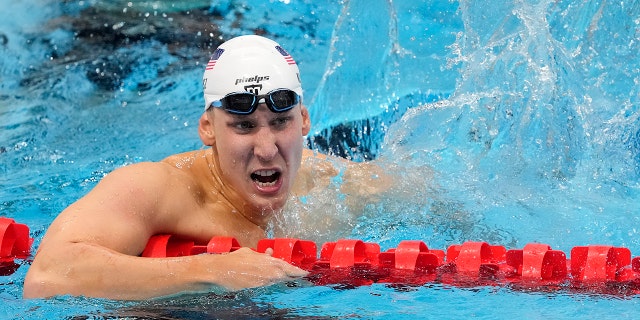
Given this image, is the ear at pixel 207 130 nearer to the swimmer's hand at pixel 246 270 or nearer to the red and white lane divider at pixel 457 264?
the red and white lane divider at pixel 457 264

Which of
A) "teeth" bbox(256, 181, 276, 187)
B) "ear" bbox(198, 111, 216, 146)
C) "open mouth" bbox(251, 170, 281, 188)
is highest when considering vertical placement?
"ear" bbox(198, 111, 216, 146)

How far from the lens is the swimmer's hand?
8.69 ft

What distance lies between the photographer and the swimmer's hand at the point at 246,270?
265cm

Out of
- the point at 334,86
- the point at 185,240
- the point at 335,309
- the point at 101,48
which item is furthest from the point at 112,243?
the point at 101,48

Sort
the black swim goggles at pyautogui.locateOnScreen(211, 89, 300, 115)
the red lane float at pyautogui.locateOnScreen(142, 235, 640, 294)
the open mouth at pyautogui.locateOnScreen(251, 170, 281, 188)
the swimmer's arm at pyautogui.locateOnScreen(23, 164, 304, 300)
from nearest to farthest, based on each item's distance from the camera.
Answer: the swimmer's arm at pyautogui.locateOnScreen(23, 164, 304, 300), the red lane float at pyautogui.locateOnScreen(142, 235, 640, 294), the black swim goggles at pyautogui.locateOnScreen(211, 89, 300, 115), the open mouth at pyautogui.locateOnScreen(251, 170, 281, 188)

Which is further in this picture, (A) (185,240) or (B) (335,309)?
(A) (185,240)

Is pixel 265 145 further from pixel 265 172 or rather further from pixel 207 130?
pixel 207 130

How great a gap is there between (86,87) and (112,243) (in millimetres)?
3854

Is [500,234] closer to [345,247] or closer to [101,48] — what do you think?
[345,247]

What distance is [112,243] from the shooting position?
2.77 meters

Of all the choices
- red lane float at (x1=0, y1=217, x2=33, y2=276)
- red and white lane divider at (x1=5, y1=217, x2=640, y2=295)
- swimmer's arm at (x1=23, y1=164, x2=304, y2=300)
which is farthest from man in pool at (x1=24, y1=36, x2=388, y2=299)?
red lane float at (x1=0, y1=217, x2=33, y2=276)

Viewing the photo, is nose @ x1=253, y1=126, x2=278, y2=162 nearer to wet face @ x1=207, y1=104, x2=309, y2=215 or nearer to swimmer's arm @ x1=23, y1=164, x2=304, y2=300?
wet face @ x1=207, y1=104, x2=309, y2=215

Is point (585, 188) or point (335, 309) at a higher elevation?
point (585, 188)

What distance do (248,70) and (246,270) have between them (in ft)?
2.65
